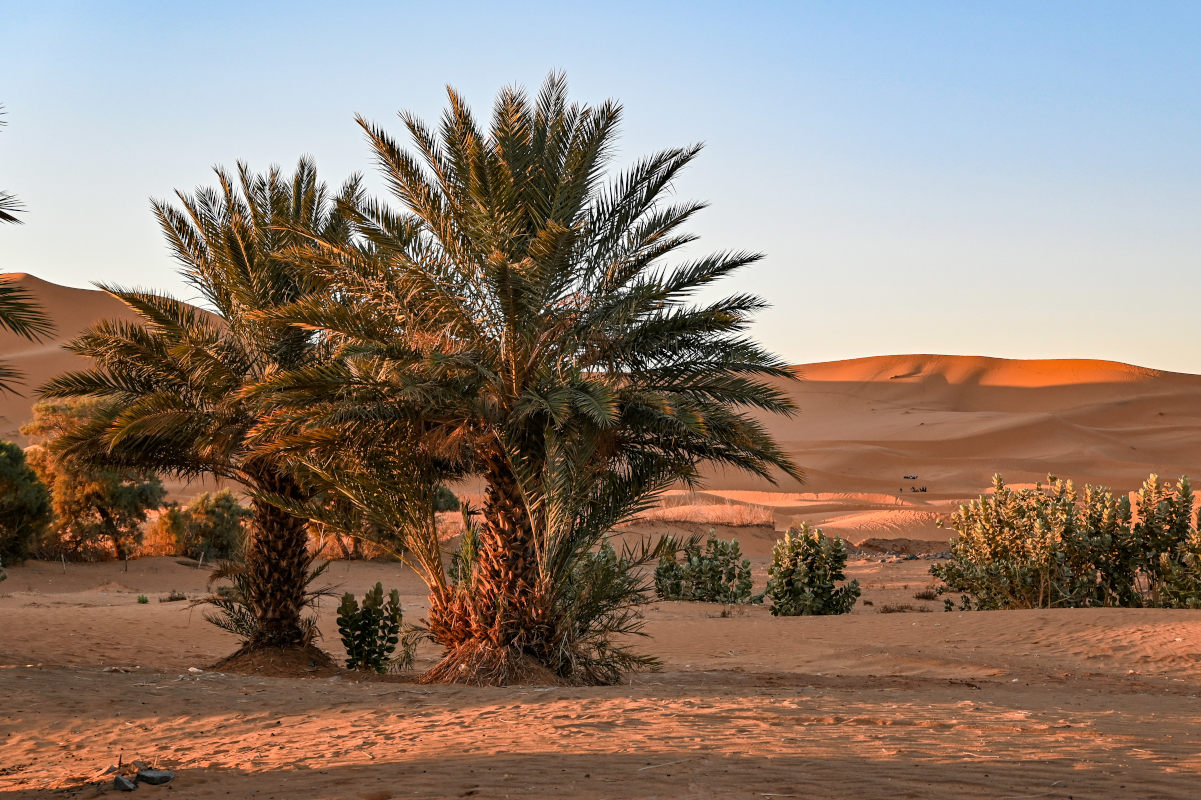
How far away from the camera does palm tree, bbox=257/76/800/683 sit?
35.4ft

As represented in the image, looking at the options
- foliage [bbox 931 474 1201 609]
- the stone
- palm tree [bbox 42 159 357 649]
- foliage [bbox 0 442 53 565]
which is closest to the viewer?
the stone

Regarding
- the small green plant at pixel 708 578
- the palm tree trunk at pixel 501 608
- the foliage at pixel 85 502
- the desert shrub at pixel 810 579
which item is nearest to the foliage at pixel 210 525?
the foliage at pixel 85 502

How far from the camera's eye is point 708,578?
23.5 meters

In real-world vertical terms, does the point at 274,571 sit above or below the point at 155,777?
above

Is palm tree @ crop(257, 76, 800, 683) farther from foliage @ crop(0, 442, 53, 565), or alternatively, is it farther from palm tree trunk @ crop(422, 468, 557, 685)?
foliage @ crop(0, 442, 53, 565)

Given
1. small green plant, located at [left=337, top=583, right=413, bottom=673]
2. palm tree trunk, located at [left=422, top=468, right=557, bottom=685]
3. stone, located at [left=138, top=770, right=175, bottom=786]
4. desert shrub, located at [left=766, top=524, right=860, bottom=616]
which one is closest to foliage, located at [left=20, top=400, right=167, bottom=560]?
small green plant, located at [left=337, top=583, right=413, bottom=673]

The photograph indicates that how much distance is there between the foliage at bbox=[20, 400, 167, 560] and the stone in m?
24.7

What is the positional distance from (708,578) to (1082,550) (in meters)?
8.00

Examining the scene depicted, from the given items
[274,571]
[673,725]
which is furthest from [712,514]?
[673,725]

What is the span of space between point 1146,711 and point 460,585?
22.5 ft

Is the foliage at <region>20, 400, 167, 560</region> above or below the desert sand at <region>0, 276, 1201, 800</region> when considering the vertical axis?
above

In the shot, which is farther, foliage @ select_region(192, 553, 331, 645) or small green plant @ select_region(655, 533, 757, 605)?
small green plant @ select_region(655, 533, 757, 605)

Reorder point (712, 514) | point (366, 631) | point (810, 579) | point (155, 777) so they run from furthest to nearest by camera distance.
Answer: point (712, 514), point (810, 579), point (366, 631), point (155, 777)

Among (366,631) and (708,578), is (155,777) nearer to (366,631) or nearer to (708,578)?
(366,631)
